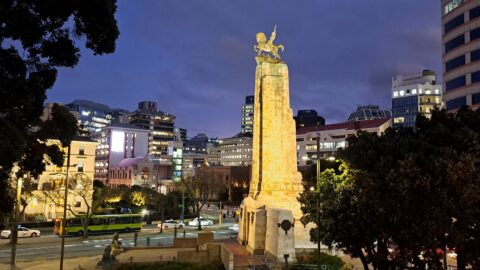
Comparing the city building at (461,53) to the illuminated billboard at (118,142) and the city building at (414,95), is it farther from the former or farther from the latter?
the illuminated billboard at (118,142)

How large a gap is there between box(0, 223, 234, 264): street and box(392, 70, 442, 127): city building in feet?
312

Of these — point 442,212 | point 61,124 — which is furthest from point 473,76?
point 61,124

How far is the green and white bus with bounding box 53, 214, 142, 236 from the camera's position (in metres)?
52.3

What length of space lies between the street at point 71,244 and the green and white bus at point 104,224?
3.20 ft

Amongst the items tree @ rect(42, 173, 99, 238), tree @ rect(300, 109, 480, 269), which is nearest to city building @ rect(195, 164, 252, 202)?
tree @ rect(42, 173, 99, 238)

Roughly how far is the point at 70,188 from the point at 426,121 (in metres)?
53.0

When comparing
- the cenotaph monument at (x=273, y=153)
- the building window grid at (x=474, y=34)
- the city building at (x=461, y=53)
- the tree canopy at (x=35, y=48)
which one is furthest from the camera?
the city building at (x=461, y=53)

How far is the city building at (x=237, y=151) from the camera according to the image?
585ft

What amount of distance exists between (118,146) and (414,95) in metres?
98.3

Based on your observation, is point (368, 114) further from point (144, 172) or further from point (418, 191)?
point (418, 191)

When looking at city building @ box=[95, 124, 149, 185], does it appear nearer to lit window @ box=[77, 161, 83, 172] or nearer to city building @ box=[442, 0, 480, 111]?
lit window @ box=[77, 161, 83, 172]

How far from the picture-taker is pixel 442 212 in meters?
15.1

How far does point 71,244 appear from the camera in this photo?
45.9 m

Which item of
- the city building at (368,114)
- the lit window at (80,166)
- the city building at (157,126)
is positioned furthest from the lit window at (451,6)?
the city building at (157,126)
